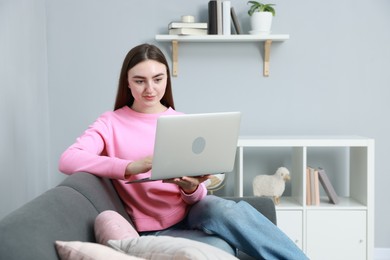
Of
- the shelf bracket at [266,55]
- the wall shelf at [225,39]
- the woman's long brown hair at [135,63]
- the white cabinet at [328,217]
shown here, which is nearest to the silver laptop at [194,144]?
the woman's long brown hair at [135,63]

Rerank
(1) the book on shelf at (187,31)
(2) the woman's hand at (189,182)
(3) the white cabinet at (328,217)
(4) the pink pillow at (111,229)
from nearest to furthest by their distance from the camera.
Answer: (4) the pink pillow at (111,229), (2) the woman's hand at (189,182), (3) the white cabinet at (328,217), (1) the book on shelf at (187,31)

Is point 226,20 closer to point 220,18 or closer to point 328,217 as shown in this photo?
point 220,18

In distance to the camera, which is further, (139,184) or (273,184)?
(273,184)

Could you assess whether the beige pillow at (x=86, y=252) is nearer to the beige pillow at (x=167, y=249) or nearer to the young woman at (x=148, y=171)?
the beige pillow at (x=167, y=249)

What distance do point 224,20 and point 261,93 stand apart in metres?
0.49

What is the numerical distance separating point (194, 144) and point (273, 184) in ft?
5.10

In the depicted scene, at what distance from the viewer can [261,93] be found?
379 centimetres

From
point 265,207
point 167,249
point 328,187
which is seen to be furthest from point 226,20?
point 167,249

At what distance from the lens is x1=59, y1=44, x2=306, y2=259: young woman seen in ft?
6.89

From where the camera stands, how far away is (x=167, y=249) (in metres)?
1.26

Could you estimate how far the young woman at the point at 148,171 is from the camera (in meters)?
2.10

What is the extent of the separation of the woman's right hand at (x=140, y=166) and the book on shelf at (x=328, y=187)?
168 centimetres

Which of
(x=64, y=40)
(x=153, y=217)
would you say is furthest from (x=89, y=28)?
(x=153, y=217)

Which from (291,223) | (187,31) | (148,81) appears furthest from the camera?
(187,31)
